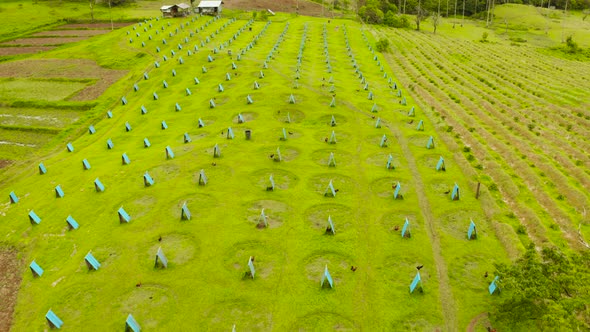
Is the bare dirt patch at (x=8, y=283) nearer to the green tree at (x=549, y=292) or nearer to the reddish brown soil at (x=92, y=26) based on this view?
the green tree at (x=549, y=292)

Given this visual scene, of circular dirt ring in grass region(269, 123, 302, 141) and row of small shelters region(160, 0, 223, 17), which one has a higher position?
row of small shelters region(160, 0, 223, 17)

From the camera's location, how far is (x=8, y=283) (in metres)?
25.3

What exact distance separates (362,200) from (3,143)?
142 ft

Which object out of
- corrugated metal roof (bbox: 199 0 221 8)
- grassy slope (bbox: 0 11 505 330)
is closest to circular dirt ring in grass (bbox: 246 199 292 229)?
grassy slope (bbox: 0 11 505 330)

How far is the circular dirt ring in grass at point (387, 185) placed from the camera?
32750 mm

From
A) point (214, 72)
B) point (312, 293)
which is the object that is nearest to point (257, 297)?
point (312, 293)

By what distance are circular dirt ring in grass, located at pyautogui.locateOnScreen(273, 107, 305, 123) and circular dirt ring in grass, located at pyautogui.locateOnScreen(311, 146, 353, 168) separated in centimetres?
826

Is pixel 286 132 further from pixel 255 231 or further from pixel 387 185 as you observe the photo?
pixel 255 231

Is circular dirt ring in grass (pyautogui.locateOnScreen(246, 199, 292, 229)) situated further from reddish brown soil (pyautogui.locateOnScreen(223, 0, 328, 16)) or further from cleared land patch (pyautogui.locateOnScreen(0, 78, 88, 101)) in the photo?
reddish brown soil (pyautogui.locateOnScreen(223, 0, 328, 16))

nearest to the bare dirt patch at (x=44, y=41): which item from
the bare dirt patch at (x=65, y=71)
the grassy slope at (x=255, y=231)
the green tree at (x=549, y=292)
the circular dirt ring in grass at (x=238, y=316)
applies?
the bare dirt patch at (x=65, y=71)

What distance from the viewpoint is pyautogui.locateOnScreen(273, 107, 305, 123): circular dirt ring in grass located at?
4638 centimetres

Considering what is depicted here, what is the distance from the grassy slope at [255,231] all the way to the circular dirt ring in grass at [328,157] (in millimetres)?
191

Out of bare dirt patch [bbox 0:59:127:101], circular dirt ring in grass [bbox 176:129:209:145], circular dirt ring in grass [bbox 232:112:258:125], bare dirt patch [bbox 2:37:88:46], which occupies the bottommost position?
circular dirt ring in grass [bbox 176:129:209:145]

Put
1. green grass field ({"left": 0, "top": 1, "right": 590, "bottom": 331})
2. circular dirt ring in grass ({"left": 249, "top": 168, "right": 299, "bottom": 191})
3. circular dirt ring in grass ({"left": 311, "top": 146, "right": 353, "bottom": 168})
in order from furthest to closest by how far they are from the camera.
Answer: circular dirt ring in grass ({"left": 311, "top": 146, "right": 353, "bottom": 168})
circular dirt ring in grass ({"left": 249, "top": 168, "right": 299, "bottom": 191})
green grass field ({"left": 0, "top": 1, "right": 590, "bottom": 331})
